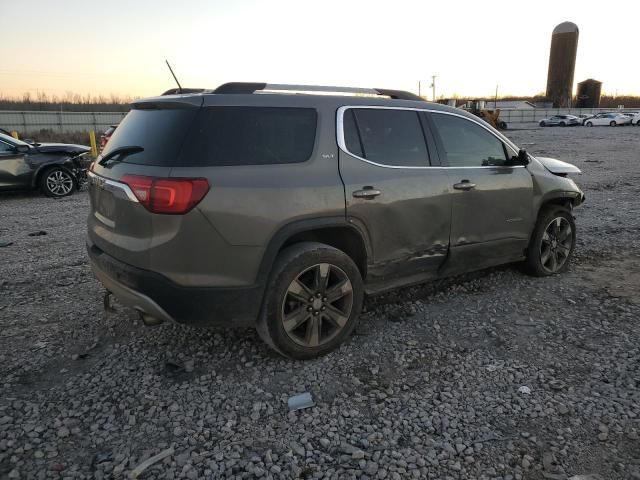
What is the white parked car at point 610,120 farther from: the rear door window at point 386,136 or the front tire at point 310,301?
the front tire at point 310,301

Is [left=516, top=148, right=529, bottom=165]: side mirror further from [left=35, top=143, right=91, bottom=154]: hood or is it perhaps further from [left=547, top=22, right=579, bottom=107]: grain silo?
[left=547, top=22, right=579, bottom=107]: grain silo

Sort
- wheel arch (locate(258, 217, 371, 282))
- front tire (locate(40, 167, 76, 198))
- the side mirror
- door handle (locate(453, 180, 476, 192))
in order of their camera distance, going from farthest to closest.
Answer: front tire (locate(40, 167, 76, 198)), the side mirror, door handle (locate(453, 180, 476, 192)), wheel arch (locate(258, 217, 371, 282))

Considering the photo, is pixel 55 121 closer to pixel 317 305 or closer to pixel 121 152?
pixel 121 152

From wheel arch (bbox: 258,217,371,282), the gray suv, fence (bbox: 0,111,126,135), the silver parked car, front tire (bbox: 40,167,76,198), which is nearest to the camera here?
the gray suv

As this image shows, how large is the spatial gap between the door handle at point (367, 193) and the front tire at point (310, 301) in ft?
1.41

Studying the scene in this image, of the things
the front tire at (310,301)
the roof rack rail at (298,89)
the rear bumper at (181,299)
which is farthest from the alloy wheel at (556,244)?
the rear bumper at (181,299)

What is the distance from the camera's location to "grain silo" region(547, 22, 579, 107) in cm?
7912

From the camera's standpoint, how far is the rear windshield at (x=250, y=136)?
3041 mm

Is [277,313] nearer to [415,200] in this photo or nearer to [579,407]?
[415,200]

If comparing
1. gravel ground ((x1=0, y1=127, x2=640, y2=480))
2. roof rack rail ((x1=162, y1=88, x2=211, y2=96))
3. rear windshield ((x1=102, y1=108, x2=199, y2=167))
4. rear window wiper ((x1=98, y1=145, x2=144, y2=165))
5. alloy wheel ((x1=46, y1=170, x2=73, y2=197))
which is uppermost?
roof rack rail ((x1=162, y1=88, x2=211, y2=96))

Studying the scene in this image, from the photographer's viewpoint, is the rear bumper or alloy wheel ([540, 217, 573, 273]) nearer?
the rear bumper

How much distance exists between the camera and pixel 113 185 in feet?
10.6

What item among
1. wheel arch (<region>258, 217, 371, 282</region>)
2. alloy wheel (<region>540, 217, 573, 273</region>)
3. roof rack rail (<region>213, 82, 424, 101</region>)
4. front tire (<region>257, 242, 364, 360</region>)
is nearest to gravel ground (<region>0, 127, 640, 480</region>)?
front tire (<region>257, 242, 364, 360</region>)

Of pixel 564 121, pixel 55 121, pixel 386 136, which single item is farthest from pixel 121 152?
pixel 564 121
